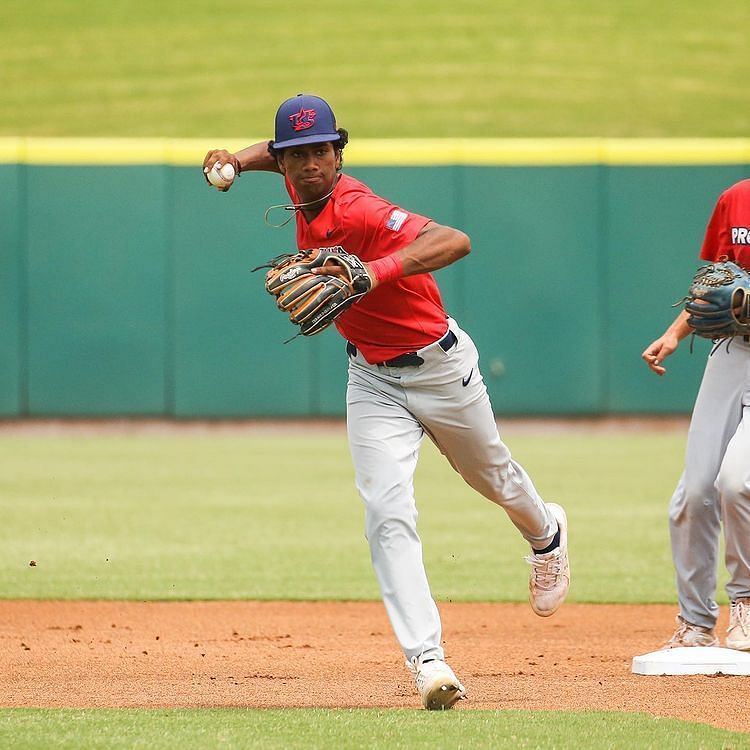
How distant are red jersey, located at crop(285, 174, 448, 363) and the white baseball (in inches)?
13.6

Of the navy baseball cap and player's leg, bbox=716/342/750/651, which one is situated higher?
the navy baseball cap

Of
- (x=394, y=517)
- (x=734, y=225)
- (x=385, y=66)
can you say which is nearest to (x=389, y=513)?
(x=394, y=517)

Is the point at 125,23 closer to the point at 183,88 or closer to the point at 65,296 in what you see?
the point at 183,88

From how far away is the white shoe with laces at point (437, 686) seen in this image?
4.05m

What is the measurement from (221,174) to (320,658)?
1.81m

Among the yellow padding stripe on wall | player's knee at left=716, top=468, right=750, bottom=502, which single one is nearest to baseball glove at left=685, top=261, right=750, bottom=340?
player's knee at left=716, top=468, right=750, bottom=502

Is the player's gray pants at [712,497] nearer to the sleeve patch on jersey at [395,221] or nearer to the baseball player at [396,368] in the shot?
the baseball player at [396,368]

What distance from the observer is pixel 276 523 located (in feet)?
29.7

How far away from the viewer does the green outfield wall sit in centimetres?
1449

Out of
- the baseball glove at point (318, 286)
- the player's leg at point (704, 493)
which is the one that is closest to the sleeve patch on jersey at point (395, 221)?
the baseball glove at point (318, 286)

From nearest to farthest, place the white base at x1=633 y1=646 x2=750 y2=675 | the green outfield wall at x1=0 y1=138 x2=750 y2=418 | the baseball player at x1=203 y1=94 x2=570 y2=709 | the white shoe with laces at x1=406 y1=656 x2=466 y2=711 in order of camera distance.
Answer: the white shoe with laces at x1=406 y1=656 x2=466 y2=711 → the baseball player at x1=203 y1=94 x2=570 y2=709 → the white base at x1=633 y1=646 x2=750 y2=675 → the green outfield wall at x1=0 y1=138 x2=750 y2=418

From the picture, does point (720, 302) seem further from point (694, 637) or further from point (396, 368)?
point (694, 637)

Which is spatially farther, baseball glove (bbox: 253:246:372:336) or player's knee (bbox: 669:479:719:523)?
player's knee (bbox: 669:479:719:523)

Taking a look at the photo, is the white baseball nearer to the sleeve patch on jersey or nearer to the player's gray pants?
the sleeve patch on jersey
